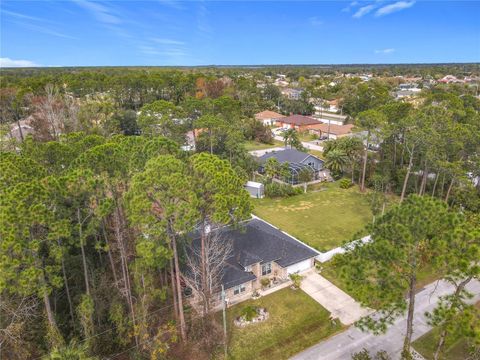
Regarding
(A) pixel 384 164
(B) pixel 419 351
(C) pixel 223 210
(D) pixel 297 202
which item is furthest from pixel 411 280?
(A) pixel 384 164

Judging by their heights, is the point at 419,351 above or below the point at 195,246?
below

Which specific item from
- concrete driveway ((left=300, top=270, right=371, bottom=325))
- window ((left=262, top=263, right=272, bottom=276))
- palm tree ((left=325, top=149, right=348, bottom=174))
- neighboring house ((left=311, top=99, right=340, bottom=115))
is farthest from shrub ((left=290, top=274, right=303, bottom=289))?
neighboring house ((left=311, top=99, right=340, bottom=115))

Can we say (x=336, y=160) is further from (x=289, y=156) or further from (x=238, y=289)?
(x=238, y=289)

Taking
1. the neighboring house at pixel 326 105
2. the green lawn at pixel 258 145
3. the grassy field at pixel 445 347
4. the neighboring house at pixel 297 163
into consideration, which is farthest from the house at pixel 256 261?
the neighboring house at pixel 326 105

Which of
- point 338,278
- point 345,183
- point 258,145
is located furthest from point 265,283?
point 258,145

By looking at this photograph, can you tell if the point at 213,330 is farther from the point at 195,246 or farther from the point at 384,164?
the point at 384,164
